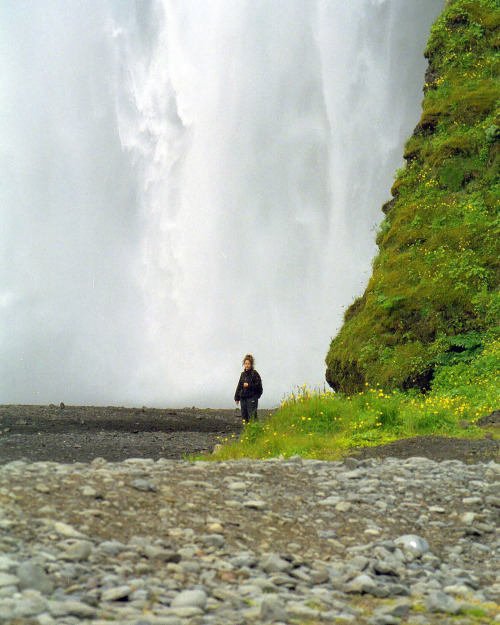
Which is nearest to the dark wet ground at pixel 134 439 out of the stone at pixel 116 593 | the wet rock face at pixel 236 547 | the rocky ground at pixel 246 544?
the rocky ground at pixel 246 544

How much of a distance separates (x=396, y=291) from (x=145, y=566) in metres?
17.1

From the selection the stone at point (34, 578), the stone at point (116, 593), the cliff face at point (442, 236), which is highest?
→ the cliff face at point (442, 236)

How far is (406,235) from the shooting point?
2147 cm

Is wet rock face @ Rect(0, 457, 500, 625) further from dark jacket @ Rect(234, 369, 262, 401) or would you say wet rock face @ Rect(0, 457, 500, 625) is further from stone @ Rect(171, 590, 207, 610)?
dark jacket @ Rect(234, 369, 262, 401)

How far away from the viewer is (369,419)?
1330 centimetres

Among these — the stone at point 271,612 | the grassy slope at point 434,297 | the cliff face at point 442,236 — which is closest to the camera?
the stone at point 271,612

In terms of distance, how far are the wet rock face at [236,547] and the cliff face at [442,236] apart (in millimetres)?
11016

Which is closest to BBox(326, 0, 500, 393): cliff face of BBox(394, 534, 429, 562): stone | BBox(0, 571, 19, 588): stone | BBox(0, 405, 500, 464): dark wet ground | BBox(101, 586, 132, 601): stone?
BBox(0, 405, 500, 464): dark wet ground

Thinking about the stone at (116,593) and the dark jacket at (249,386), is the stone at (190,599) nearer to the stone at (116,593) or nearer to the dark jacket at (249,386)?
the stone at (116,593)

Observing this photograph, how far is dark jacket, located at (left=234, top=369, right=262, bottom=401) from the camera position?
16.8 meters

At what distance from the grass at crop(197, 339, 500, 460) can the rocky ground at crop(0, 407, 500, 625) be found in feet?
11.5

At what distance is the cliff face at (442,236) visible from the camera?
18.5m

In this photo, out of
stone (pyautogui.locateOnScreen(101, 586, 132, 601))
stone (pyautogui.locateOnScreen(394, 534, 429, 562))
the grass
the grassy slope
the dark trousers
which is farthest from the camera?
the dark trousers

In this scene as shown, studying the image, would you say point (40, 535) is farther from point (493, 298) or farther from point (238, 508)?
point (493, 298)
